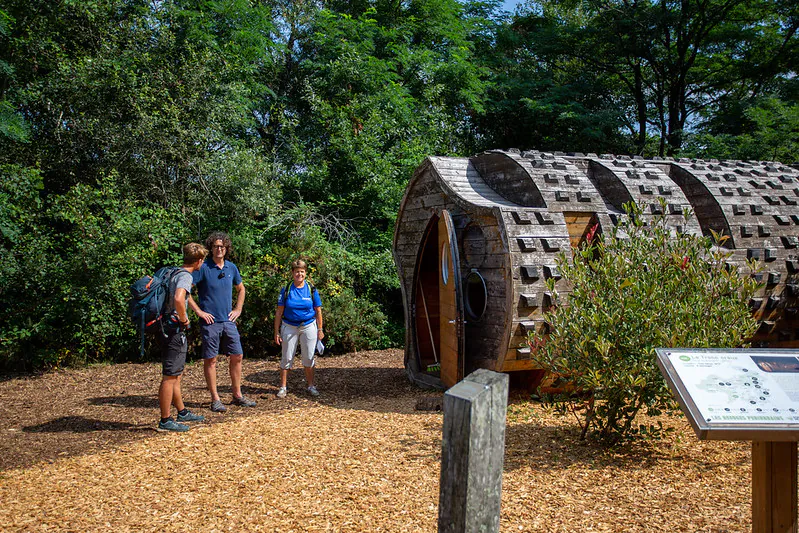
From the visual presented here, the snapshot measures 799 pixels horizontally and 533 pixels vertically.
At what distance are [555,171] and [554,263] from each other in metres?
1.40

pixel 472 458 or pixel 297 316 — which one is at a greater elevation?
pixel 472 458

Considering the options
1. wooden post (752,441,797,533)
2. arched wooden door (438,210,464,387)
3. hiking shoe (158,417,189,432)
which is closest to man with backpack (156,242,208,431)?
hiking shoe (158,417,189,432)

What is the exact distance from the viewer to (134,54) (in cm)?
Answer: 1247

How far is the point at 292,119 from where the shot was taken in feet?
55.8

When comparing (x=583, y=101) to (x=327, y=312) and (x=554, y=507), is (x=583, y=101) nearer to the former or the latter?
(x=327, y=312)

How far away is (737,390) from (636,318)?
6.80 feet

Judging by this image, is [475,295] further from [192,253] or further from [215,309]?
[192,253]

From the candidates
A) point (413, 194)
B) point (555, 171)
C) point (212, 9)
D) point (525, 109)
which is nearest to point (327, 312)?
point (413, 194)

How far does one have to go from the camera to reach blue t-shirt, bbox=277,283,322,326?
7605mm

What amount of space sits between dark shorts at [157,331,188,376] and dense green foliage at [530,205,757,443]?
355 cm

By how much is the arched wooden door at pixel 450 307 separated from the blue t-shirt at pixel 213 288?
262 cm

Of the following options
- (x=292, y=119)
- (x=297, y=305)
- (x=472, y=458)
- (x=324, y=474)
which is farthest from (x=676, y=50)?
(x=472, y=458)

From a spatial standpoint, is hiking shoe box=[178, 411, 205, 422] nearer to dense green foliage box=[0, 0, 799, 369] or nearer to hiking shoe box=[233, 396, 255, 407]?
hiking shoe box=[233, 396, 255, 407]

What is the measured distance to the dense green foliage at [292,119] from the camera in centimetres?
1038
